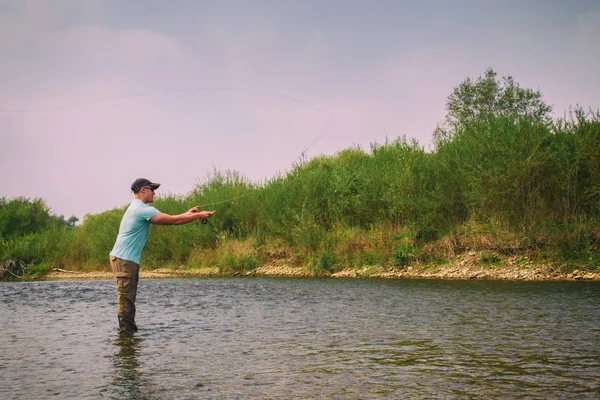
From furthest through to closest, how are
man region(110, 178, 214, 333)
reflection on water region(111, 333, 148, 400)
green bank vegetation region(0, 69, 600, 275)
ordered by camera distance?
→ green bank vegetation region(0, 69, 600, 275) < man region(110, 178, 214, 333) < reflection on water region(111, 333, 148, 400)

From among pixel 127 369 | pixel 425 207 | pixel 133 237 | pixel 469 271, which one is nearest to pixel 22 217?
pixel 425 207

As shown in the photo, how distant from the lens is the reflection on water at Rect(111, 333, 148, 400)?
5.68m

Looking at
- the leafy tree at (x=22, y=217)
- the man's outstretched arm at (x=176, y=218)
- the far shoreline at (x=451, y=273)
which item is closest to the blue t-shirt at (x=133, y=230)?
the man's outstretched arm at (x=176, y=218)

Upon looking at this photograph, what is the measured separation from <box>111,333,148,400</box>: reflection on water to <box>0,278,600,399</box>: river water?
0.9 inches

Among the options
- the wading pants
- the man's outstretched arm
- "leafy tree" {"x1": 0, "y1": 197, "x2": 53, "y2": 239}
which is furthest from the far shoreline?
"leafy tree" {"x1": 0, "y1": 197, "x2": 53, "y2": 239}

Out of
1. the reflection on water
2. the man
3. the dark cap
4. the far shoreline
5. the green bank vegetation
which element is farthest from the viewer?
the green bank vegetation

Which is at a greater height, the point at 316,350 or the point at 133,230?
the point at 133,230

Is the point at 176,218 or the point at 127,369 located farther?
the point at 176,218

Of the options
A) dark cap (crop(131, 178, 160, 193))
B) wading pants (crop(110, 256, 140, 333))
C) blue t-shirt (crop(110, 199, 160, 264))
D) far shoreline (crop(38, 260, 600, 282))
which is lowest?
far shoreline (crop(38, 260, 600, 282))

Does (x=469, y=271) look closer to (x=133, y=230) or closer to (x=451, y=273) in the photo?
(x=451, y=273)

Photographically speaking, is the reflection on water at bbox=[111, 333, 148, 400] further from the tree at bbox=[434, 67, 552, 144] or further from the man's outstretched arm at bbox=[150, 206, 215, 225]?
the tree at bbox=[434, 67, 552, 144]

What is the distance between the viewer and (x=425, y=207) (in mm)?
24797

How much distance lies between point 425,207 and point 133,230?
57.2ft

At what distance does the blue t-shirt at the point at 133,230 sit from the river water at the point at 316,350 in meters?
1.30
